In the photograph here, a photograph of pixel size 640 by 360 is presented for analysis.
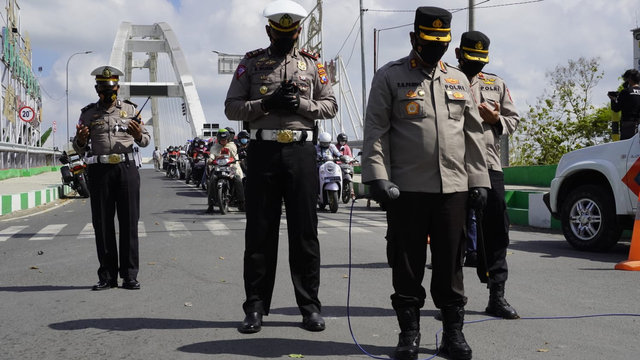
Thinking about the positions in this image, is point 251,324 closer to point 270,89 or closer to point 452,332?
point 452,332

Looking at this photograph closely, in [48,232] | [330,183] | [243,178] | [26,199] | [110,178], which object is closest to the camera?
[110,178]

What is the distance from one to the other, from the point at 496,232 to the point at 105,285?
11.0 feet

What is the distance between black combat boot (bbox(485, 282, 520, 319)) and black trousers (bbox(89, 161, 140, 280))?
3079 millimetres

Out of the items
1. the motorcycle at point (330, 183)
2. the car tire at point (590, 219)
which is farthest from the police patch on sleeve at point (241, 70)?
the motorcycle at point (330, 183)

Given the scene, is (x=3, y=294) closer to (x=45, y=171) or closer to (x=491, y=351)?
(x=491, y=351)

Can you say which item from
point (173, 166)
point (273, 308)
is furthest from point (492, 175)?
point (173, 166)

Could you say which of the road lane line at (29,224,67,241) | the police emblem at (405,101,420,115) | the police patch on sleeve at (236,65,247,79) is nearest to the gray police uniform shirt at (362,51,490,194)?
the police emblem at (405,101,420,115)

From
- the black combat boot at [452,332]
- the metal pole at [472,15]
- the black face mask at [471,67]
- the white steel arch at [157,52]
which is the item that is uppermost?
the white steel arch at [157,52]

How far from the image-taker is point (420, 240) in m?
4.07

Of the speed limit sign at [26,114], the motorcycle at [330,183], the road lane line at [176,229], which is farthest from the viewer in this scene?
the speed limit sign at [26,114]

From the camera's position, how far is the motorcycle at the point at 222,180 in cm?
1529

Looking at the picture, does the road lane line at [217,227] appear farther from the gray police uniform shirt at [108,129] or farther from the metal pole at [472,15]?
the metal pole at [472,15]

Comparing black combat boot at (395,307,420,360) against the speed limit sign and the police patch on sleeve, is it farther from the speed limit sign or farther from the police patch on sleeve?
the speed limit sign

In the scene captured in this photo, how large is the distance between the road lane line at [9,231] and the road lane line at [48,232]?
37 centimetres
